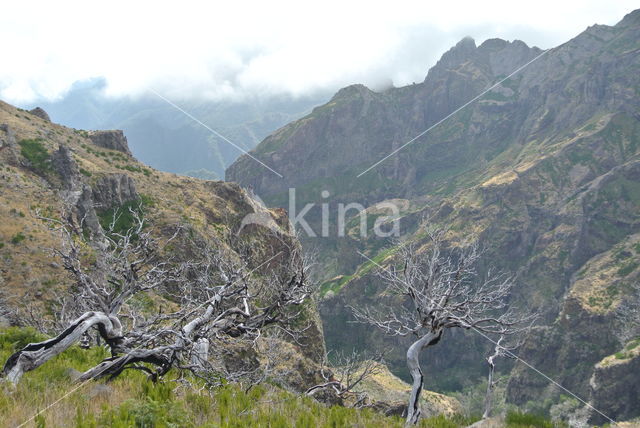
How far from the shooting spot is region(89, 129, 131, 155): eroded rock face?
67.5m

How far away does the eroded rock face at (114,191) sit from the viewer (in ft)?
163

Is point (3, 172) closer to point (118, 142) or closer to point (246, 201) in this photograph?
point (118, 142)

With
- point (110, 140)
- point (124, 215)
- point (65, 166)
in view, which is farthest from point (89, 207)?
point (110, 140)

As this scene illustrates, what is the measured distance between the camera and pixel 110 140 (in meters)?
68.8

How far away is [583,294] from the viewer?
151125 mm

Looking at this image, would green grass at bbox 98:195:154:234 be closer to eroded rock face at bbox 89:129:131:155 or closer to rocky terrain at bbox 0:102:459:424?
rocky terrain at bbox 0:102:459:424

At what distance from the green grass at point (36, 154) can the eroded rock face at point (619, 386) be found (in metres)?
138

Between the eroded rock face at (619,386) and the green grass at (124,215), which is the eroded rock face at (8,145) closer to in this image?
the green grass at (124,215)

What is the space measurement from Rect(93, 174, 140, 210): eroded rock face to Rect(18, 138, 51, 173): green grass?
5772 mm

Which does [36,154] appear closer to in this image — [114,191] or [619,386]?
[114,191]

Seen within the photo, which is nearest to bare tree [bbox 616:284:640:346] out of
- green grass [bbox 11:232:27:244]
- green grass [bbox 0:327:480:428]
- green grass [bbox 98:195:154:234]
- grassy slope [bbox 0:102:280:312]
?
grassy slope [bbox 0:102:280:312]

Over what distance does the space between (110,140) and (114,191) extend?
22.9 meters

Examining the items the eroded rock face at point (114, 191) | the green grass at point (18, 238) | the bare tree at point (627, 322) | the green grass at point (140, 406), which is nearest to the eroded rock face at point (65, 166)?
the eroded rock face at point (114, 191)

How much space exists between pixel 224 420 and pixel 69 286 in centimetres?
2988
